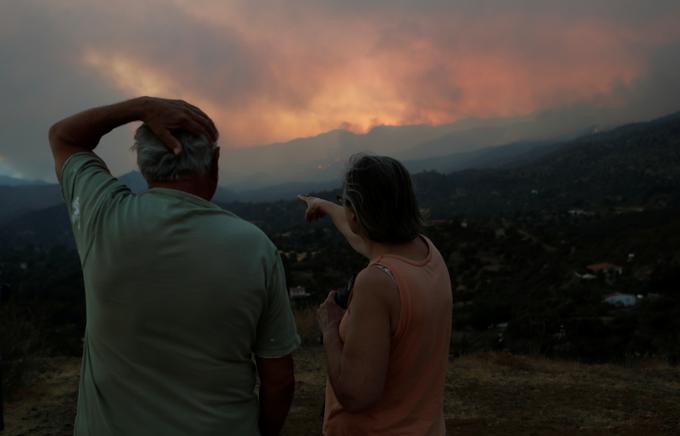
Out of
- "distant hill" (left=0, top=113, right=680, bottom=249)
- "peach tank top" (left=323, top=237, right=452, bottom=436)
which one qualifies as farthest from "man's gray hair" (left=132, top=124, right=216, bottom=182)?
"distant hill" (left=0, top=113, right=680, bottom=249)

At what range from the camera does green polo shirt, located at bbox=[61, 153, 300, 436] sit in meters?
Result: 1.33

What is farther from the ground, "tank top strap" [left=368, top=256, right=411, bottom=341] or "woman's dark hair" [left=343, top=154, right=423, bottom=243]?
"woman's dark hair" [left=343, top=154, right=423, bottom=243]

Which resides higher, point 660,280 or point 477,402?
point 477,402

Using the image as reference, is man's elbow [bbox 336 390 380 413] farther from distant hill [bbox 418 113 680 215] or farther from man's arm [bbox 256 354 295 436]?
distant hill [bbox 418 113 680 215]

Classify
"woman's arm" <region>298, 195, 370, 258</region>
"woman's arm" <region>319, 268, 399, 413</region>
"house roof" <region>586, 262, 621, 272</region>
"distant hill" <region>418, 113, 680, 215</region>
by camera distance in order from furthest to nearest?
"distant hill" <region>418, 113, 680, 215</region>, "house roof" <region>586, 262, 621, 272</region>, "woman's arm" <region>298, 195, 370, 258</region>, "woman's arm" <region>319, 268, 399, 413</region>

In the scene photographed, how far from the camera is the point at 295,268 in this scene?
2912 centimetres

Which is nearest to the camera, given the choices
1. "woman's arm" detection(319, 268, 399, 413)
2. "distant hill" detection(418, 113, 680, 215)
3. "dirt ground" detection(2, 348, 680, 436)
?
"woman's arm" detection(319, 268, 399, 413)

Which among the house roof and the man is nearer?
the man

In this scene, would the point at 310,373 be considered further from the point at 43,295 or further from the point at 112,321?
the point at 43,295

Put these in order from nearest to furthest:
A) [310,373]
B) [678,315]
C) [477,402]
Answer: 1. [477,402]
2. [310,373]
3. [678,315]

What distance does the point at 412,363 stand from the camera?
5.08 feet

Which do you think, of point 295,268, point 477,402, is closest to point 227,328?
point 477,402

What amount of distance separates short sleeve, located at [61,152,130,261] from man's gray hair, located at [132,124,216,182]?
8 cm

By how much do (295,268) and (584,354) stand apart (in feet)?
61.0
